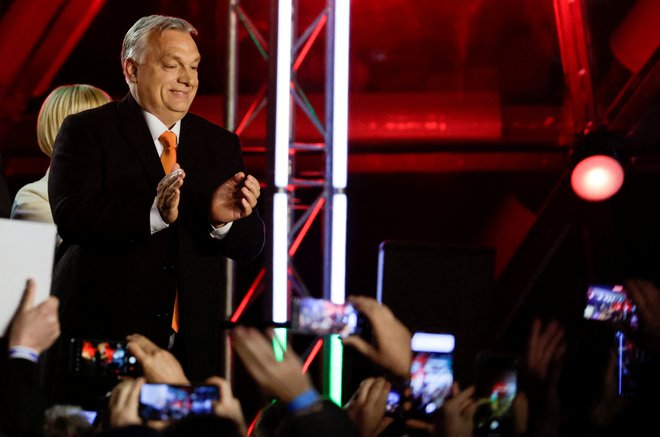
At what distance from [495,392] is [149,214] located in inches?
33.0

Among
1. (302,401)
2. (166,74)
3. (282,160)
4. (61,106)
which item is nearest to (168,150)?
(166,74)

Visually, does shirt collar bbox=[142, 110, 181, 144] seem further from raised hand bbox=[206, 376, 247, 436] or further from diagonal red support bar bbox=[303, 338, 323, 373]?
diagonal red support bar bbox=[303, 338, 323, 373]

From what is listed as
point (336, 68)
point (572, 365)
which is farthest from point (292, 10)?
point (572, 365)

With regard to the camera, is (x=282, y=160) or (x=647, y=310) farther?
(x=282, y=160)

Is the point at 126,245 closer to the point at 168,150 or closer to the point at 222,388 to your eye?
the point at 168,150

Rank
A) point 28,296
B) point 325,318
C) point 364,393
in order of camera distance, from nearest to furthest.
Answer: point 28,296 → point 364,393 → point 325,318

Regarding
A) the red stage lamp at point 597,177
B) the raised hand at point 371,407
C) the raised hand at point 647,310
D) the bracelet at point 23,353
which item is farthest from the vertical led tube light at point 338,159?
the bracelet at point 23,353

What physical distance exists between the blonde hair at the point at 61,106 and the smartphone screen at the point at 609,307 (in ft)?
4.56

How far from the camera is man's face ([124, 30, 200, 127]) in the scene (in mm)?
2400

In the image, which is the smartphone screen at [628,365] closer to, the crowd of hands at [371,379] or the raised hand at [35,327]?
the crowd of hands at [371,379]

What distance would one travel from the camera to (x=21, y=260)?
1.70 metres

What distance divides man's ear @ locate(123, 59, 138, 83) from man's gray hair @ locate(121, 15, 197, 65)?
1cm

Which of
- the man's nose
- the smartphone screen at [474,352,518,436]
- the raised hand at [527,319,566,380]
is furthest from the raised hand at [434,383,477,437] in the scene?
the man's nose

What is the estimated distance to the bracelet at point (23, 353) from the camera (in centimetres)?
160
